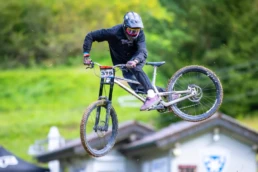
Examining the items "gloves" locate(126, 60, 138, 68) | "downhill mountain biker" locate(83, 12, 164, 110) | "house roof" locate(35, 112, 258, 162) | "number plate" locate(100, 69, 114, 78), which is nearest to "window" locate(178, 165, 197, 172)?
"house roof" locate(35, 112, 258, 162)

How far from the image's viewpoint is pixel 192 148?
105 feet

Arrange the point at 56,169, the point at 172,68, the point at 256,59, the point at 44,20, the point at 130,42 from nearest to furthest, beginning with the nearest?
the point at 130,42, the point at 56,169, the point at 172,68, the point at 256,59, the point at 44,20

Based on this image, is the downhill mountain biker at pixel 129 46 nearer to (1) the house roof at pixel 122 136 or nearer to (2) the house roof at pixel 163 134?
(2) the house roof at pixel 163 134

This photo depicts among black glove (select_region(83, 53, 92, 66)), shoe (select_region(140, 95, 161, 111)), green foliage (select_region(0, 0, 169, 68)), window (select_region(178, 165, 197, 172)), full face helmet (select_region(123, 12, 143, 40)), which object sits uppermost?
green foliage (select_region(0, 0, 169, 68))

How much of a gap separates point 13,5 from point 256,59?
3891 centimetres

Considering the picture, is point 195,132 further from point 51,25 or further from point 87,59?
point 51,25

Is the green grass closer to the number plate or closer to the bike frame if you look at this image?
the bike frame

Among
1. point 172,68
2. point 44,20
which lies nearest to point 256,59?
point 172,68

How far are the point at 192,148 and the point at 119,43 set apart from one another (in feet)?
52.5

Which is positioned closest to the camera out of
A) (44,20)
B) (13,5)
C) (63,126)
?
(63,126)

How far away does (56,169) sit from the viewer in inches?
1455

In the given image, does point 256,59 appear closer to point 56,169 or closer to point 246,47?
point 246,47

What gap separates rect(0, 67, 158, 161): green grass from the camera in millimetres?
68688

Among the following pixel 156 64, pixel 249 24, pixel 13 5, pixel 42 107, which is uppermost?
pixel 13 5
